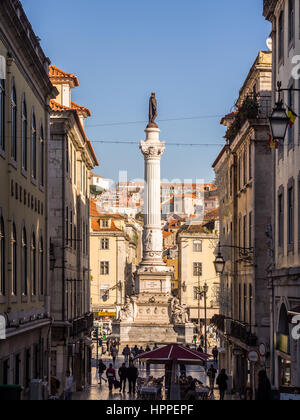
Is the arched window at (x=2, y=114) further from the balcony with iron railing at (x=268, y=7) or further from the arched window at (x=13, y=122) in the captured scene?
the balcony with iron railing at (x=268, y=7)

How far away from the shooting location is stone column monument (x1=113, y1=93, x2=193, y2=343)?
3108 inches

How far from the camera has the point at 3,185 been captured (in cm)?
2603

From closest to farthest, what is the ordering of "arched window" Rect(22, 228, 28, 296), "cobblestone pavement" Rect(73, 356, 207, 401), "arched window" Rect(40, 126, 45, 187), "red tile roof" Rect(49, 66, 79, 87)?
"arched window" Rect(22, 228, 28, 296)
"arched window" Rect(40, 126, 45, 187)
"cobblestone pavement" Rect(73, 356, 207, 401)
"red tile roof" Rect(49, 66, 79, 87)

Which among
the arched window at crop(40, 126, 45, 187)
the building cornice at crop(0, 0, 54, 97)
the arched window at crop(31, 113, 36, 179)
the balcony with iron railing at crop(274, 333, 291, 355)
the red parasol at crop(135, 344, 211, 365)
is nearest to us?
the building cornice at crop(0, 0, 54, 97)

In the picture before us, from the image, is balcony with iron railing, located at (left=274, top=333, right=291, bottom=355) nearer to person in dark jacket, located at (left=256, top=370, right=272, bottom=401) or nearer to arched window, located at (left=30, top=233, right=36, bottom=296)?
person in dark jacket, located at (left=256, top=370, right=272, bottom=401)

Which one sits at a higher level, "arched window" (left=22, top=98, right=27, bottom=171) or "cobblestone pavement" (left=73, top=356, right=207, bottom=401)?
"arched window" (left=22, top=98, right=27, bottom=171)

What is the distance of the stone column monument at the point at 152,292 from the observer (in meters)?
78.9

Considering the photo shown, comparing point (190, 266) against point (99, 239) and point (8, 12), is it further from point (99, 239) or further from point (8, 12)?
point (8, 12)

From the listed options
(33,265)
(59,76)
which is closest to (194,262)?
(59,76)

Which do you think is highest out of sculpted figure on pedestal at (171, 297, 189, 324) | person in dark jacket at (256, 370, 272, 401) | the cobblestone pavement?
A: person in dark jacket at (256, 370, 272, 401)

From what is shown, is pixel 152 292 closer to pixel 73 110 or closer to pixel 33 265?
pixel 73 110

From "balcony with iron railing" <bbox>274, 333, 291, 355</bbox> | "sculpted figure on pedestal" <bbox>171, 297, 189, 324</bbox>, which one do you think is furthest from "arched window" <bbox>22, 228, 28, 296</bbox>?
"sculpted figure on pedestal" <bbox>171, 297, 189, 324</bbox>

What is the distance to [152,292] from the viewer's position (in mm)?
83438

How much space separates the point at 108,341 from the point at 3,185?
175 feet
